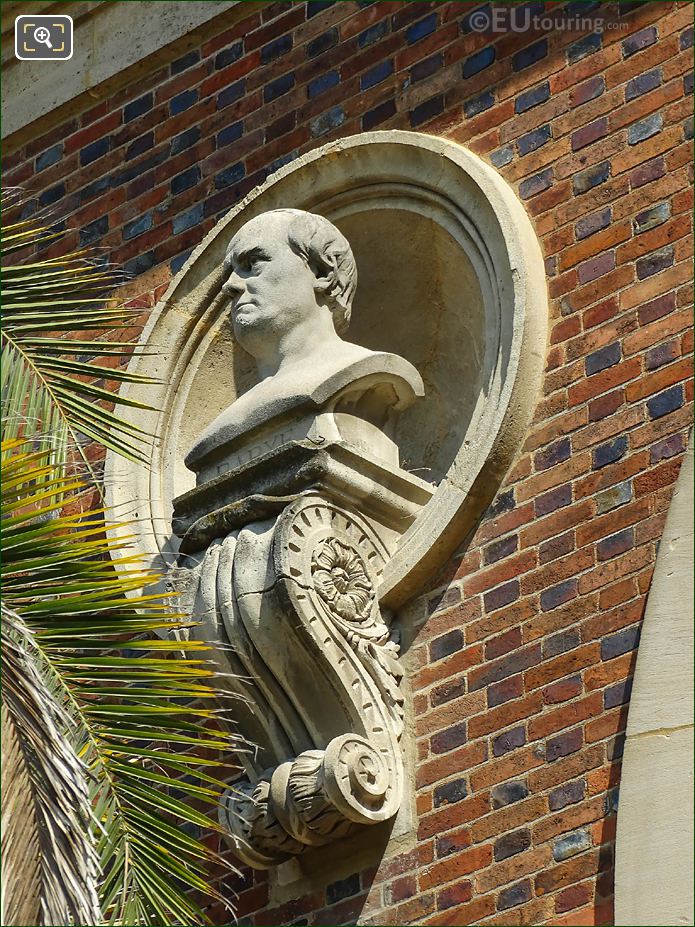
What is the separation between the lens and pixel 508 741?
6.86 metres

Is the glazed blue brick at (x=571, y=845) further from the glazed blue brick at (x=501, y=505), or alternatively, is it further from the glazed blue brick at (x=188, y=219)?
the glazed blue brick at (x=188, y=219)

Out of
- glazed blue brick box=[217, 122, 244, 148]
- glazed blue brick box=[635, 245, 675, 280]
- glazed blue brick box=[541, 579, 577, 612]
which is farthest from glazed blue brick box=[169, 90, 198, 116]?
glazed blue brick box=[541, 579, 577, 612]

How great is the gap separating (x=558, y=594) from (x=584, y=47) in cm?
185

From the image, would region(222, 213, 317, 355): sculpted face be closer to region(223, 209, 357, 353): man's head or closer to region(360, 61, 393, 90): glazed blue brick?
region(223, 209, 357, 353): man's head

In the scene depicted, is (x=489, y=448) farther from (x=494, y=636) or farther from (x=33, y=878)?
(x=33, y=878)

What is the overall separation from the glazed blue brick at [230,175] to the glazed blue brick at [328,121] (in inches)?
12.6

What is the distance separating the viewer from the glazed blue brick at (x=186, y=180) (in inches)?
344

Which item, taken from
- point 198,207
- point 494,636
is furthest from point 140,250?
point 494,636

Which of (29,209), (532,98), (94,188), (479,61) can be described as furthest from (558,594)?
(29,209)

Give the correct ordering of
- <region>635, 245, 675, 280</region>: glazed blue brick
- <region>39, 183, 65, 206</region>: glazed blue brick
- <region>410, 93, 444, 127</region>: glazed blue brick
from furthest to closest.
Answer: <region>39, 183, 65, 206</region>: glazed blue brick < <region>410, 93, 444, 127</region>: glazed blue brick < <region>635, 245, 675, 280</region>: glazed blue brick

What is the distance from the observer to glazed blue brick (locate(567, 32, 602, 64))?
25.3 feet

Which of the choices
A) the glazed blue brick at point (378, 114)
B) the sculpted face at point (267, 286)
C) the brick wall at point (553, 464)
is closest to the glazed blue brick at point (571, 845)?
the brick wall at point (553, 464)

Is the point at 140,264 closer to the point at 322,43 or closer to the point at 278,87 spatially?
the point at 278,87

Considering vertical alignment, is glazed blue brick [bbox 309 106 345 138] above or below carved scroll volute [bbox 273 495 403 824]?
above
